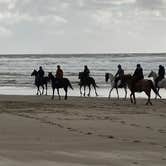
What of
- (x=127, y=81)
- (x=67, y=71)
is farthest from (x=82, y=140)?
(x=67, y=71)

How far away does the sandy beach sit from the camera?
26.2ft

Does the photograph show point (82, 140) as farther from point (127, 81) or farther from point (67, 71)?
point (67, 71)

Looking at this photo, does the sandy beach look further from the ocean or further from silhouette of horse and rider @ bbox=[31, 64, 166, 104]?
the ocean

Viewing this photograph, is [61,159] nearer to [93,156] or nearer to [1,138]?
[93,156]

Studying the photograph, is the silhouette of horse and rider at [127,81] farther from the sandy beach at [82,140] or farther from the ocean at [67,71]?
Answer: the sandy beach at [82,140]

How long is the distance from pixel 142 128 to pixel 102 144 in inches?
124

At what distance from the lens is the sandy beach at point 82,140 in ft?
26.2

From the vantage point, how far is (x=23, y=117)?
15062mm

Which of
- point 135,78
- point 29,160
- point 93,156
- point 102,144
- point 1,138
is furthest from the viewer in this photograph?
point 135,78

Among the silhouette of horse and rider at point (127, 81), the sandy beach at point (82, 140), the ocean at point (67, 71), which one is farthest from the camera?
the ocean at point (67, 71)

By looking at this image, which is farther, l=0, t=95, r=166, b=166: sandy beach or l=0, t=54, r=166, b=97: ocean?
l=0, t=54, r=166, b=97: ocean

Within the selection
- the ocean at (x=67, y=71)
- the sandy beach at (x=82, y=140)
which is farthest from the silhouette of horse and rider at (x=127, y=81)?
the sandy beach at (x=82, y=140)

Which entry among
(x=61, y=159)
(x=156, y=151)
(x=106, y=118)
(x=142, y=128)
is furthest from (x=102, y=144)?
(x=106, y=118)

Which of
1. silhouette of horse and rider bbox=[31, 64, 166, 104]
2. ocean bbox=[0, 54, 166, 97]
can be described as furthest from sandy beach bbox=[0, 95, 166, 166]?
ocean bbox=[0, 54, 166, 97]
